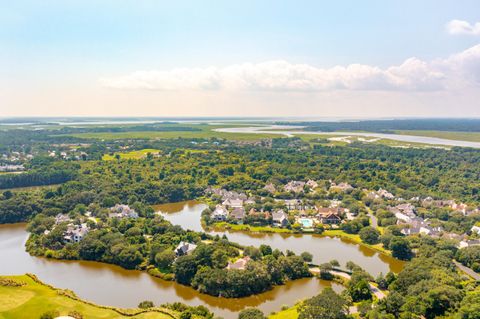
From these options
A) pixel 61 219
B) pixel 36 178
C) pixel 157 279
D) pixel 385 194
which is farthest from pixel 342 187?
pixel 36 178

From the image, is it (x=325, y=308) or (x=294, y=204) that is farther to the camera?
(x=294, y=204)

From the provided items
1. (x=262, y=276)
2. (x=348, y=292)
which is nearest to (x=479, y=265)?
(x=348, y=292)

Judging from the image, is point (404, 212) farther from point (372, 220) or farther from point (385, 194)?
point (385, 194)

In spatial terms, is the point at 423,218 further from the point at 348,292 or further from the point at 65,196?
the point at 65,196

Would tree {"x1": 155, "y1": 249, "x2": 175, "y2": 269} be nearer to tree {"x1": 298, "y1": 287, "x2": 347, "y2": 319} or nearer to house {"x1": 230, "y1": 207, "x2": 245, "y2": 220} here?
tree {"x1": 298, "y1": 287, "x2": 347, "y2": 319}

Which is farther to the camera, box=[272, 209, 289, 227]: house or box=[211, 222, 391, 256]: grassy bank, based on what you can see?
box=[272, 209, 289, 227]: house

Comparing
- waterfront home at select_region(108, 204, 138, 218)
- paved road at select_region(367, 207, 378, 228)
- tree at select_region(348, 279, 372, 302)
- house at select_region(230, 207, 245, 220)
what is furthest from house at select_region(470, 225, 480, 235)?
waterfront home at select_region(108, 204, 138, 218)

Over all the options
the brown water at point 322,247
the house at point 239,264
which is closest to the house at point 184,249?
the house at point 239,264
